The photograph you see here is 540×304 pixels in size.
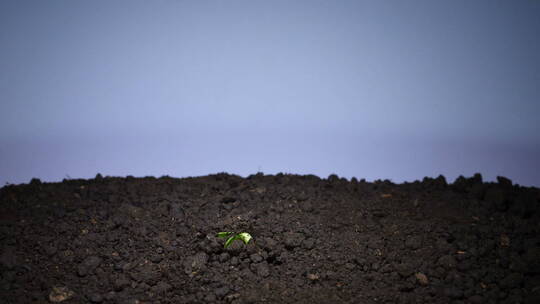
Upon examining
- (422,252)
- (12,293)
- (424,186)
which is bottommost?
(12,293)

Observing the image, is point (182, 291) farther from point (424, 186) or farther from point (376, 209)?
point (424, 186)

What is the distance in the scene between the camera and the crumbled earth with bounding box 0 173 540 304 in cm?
267

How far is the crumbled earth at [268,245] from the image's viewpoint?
105 inches

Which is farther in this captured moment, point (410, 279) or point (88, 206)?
point (88, 206)

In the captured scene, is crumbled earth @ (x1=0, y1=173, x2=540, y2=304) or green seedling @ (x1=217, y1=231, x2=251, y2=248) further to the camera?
green seedling @ (x1=217, y1=231, x2=251, y2=248)

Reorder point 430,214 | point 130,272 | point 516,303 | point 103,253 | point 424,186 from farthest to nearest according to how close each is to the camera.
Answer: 1. point 424,186
2. point 430,214
3. point 103,253
4. point 130,272
5. point 516,303

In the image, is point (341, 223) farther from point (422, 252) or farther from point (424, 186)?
point (424, 186)

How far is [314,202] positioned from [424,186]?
1.43 meters

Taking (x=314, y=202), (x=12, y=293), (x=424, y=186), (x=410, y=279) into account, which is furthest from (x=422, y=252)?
(x=12, y=293)

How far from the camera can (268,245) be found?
303 centimetres

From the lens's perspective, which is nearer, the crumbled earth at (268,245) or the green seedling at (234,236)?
the crumbled earth at (268,245)

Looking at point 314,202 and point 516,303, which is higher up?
point 314,202

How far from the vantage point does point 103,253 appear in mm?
3039

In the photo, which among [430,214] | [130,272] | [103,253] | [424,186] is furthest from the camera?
[424,186]
